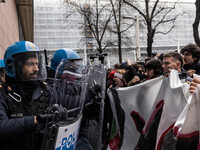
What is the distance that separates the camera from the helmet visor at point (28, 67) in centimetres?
206

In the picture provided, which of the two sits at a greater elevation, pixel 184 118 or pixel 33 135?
pixel 184 118

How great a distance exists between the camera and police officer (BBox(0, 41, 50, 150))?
1.73 m

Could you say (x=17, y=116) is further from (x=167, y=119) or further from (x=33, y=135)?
(x=167, y=119)

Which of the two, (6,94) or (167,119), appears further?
(167,119)

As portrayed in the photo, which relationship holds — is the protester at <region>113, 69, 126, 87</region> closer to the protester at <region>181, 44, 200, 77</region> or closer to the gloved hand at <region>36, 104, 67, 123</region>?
the protester at <region>181, 44, 200, 77</region>

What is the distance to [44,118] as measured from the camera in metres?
1.63

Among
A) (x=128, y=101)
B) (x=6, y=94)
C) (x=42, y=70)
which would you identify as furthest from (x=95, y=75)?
(x=128, y=101)

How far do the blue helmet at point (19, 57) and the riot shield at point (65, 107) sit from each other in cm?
52

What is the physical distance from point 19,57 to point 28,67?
0.11m

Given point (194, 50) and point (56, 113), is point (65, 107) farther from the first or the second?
point (194, 50)

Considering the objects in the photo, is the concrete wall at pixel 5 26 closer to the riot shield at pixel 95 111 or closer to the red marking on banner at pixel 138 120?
the red marking on banner at pixel 138 120

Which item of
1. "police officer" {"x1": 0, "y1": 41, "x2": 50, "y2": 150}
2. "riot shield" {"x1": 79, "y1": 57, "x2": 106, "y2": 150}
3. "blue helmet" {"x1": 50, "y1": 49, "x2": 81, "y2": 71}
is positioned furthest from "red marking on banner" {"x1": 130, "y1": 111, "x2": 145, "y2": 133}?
"police officer" {"x1": 0, "y1": 41, "x2": 50, "y2": 150}

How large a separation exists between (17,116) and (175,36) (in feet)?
157

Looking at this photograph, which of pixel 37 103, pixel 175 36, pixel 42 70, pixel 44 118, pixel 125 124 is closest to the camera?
pixel 44 118
